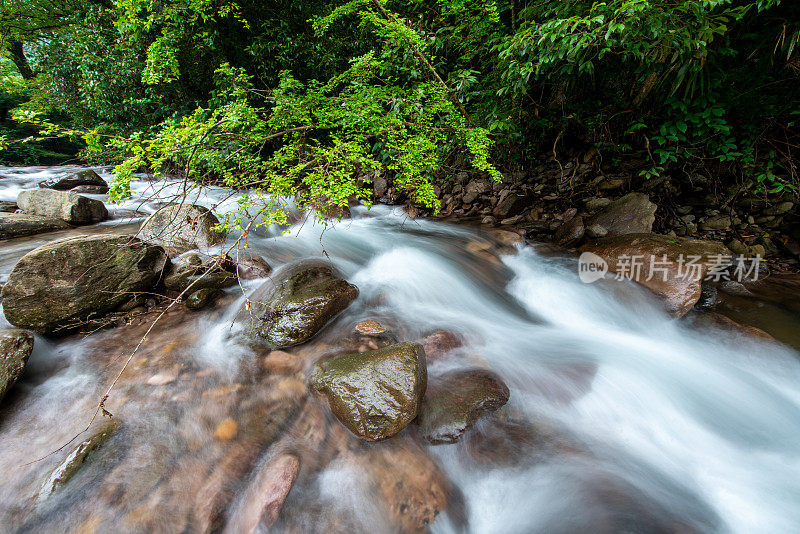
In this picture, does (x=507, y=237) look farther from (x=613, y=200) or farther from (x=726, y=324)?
(x=726, y=324)

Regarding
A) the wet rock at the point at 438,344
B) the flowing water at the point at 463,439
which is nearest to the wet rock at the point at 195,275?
the flowing water at the point at 463,439

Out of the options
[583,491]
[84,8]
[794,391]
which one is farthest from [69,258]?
[84,8]

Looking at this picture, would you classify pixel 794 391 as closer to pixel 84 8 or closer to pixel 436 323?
pixel 436 323

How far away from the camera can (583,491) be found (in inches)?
74.5

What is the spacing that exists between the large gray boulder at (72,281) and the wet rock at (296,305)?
1246 mm

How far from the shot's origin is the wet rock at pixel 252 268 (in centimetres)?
386

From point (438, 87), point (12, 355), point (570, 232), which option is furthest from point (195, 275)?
point (570, 232)

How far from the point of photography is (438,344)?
115 inches

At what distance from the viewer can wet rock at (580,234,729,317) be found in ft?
11.3

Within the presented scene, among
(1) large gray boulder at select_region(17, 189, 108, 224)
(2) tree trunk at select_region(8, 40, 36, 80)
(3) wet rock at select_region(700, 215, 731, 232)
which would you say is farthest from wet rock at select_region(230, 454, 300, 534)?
(2) tree trunk at select_region(8, 40, 36, 80)

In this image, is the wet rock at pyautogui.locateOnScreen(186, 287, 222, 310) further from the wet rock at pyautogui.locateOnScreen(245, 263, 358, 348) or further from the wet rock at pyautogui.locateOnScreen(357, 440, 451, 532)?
the wet rock at pyautogui.locateOnScreen(357, 440, 451, 532)

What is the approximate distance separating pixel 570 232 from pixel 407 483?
14.4 ft

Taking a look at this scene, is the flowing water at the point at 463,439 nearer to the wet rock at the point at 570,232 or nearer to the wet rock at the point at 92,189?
the wet rock at the point at 570,232

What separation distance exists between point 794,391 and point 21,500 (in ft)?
18.6
